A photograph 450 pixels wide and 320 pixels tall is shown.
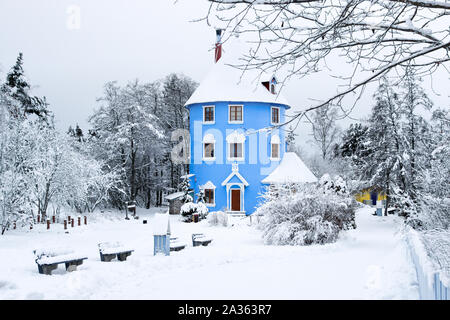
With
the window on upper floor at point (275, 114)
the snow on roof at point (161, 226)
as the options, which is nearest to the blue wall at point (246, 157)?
the window on upper floor at point (275, 114)

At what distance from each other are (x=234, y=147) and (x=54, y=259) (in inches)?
813

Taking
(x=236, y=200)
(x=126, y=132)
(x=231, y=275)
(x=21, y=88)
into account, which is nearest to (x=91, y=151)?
(x=126, y=132)

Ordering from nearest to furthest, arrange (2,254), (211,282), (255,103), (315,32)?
(315,32)
(211,282)
(2,254)
(255,103)

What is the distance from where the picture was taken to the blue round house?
29312mm

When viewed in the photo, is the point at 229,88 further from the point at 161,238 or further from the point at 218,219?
the point at 161,238

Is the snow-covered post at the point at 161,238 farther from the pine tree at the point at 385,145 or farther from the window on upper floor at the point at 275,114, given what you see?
the window on upper floor at the point at 275,114

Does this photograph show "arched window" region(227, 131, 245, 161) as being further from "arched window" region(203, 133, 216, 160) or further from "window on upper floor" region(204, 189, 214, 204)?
"window on upper floor" region(204, 189, 214, 204)

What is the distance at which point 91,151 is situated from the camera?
114 feet

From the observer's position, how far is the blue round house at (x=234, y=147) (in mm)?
29312

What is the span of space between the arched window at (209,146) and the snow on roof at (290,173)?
4.13 m

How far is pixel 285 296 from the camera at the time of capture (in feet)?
24.7
